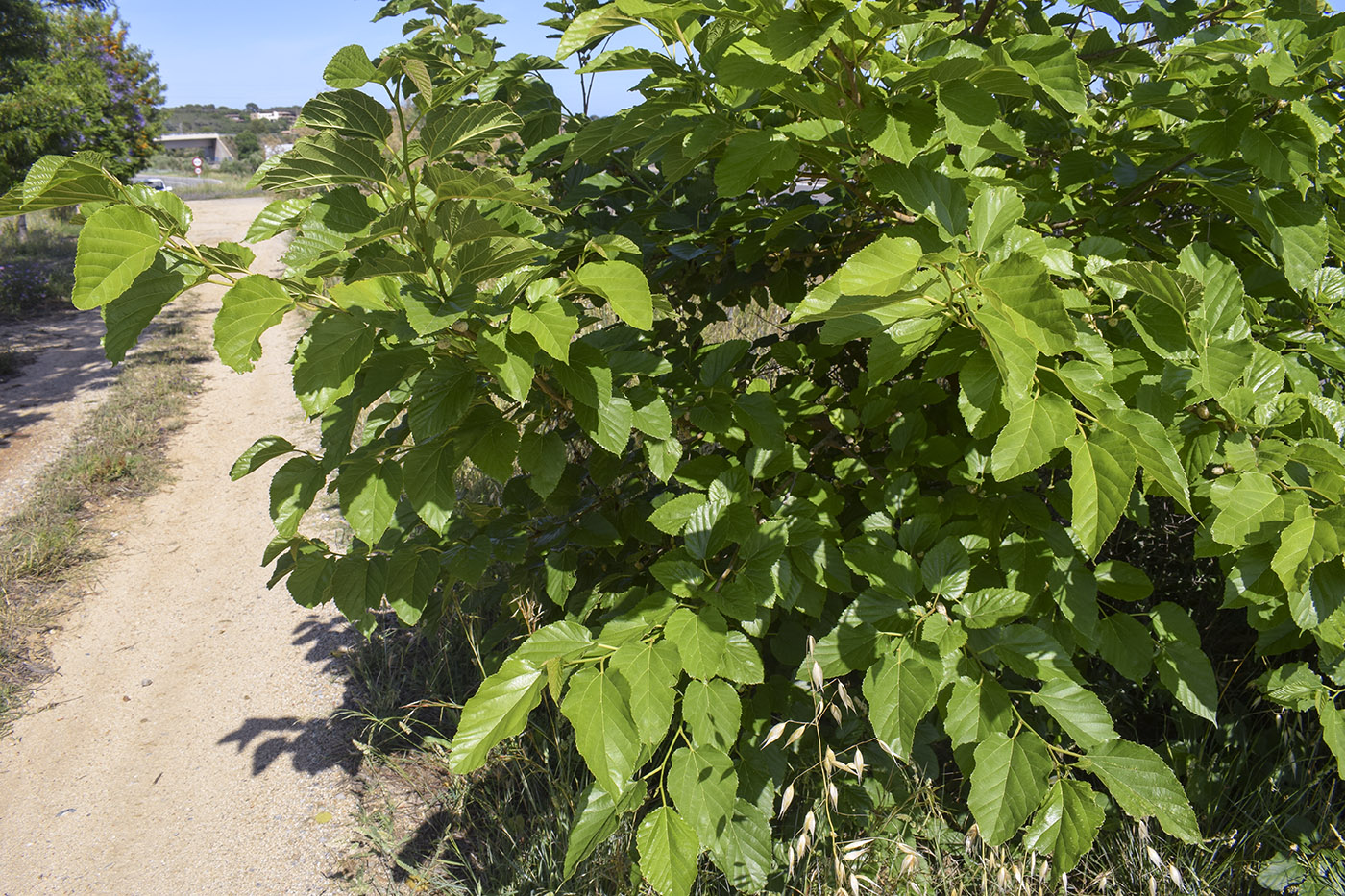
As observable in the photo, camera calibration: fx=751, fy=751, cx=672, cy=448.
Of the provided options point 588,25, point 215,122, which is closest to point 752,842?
point 588,25

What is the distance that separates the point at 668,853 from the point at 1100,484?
805 millimetres

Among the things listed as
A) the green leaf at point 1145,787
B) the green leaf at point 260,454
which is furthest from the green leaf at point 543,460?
the green leaf at point 1145,787

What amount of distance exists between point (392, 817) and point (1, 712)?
76.7 inches

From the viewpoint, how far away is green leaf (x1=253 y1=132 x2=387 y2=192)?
94 centimetres

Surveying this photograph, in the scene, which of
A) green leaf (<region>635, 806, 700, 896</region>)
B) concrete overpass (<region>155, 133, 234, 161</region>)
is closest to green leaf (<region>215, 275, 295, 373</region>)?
green leaf (<region>635, 806, 700, 896</region>)

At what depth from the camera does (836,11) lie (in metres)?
0.98

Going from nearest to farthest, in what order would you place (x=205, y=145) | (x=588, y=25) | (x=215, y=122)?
1. (x=588, y=25)
2. (x=205, y=145)
3. (x=215, y=122)

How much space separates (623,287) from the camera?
1.03m

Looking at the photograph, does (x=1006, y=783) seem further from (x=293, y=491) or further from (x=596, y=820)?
(x=293, y=491)

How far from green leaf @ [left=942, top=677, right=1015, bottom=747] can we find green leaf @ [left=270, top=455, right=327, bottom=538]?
1046 mm

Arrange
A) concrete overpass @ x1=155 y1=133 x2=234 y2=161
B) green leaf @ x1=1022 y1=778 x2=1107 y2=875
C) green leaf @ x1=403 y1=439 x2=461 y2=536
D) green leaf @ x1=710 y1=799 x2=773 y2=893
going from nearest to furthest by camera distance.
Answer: green leaf @ x1=1022 y1=778 x2=1107 y2=875
green leaf @ x1=403 y1=439 x2=461 y2=536
green leaf @ x1=710 y1=799 x2=773 y2=893
concrete overpass @ x1=155 y1=133 x2=234 y2=161

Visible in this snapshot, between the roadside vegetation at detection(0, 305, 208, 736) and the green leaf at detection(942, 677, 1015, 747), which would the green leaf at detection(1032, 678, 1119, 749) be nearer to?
the green leaf at detection(942, 677, 1015, 747)

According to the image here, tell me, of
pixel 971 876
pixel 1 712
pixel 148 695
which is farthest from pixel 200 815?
pixel 971 876

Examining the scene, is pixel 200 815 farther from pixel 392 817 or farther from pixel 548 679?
pixel 548 679
